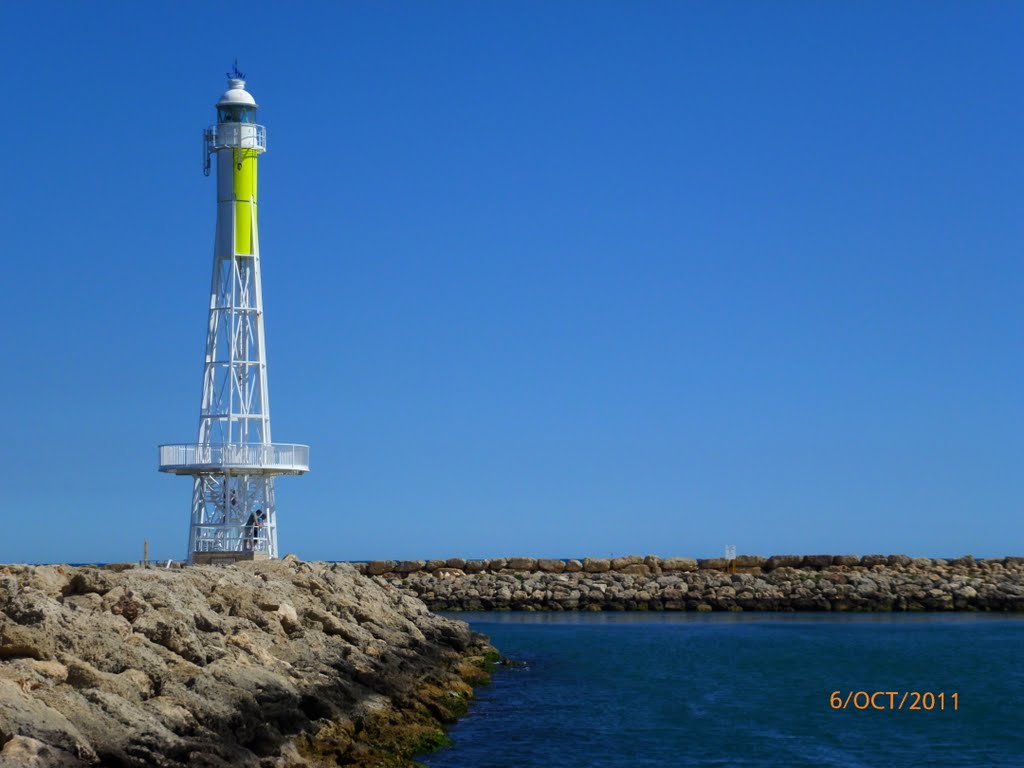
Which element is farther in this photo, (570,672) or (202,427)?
(202,427)

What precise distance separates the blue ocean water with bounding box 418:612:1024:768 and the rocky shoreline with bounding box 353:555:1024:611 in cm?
469

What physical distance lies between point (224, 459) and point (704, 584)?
1687cm

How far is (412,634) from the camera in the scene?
23078 mm

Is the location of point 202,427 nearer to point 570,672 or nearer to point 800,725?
point 570,672

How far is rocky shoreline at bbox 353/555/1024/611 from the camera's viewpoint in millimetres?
40375

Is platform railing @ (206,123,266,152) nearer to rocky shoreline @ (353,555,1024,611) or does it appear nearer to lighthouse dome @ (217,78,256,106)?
lighthouse dome @ (217,78,256,106)

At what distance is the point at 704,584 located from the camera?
136 ft

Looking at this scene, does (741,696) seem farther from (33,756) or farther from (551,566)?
(551,566)

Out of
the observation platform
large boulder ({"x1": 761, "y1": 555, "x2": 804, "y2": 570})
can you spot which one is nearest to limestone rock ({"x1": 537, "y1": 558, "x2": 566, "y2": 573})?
large boulder ({"x1": 761, "y1": 555, "x2": 804, "y2": 570})

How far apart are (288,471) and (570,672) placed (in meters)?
9.94

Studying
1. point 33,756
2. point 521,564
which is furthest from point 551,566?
point 33,756

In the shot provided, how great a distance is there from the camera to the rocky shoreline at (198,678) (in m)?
10.2

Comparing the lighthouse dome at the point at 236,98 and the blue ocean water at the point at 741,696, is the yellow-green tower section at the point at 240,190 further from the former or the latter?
the blue ocean water at the point at 741,696

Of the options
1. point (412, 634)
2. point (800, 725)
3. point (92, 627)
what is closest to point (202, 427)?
point (412, 634)
